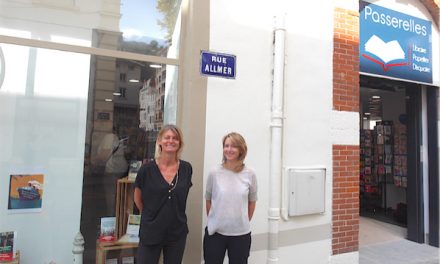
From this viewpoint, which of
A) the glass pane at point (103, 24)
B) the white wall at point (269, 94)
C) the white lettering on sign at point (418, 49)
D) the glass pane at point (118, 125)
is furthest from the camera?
the white lettering on sign at point (418, 49)

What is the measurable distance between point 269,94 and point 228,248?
1.92m

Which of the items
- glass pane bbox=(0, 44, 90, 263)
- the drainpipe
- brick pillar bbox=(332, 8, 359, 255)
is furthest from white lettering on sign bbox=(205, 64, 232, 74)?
brick pillar bbox=(332, 8, 359, 255)

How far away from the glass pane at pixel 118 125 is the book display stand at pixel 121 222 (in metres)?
0.01

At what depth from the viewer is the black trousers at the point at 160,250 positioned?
113 inches

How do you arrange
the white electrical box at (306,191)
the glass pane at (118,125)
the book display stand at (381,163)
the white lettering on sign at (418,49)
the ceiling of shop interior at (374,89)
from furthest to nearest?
the book display stand at (381,163)
the ceiling of shop interior at (374,89)
the white lettering on sign at (418,49)
the white electrical box at (306,191)
the glass pane at (118,125)

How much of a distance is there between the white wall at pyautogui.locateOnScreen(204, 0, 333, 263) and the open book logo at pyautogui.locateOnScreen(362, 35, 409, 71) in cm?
101

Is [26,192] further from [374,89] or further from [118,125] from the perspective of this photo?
[374,89]

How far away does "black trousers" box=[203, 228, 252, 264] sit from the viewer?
3133 mm

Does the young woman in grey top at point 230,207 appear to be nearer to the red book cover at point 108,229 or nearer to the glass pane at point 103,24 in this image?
the red book cover at point 108,229

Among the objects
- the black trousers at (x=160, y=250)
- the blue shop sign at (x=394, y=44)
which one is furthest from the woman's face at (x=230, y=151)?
the blue shop sign at (x=394, y=44)

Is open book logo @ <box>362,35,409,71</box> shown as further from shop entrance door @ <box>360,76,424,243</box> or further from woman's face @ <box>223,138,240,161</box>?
woman's face @ <box>223,138,240,161</box>

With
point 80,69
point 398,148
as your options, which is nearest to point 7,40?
point 80,69

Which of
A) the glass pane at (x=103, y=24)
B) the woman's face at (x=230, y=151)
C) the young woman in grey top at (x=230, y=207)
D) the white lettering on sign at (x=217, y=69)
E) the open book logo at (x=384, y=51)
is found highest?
the open book logo at (x=384, y=51)

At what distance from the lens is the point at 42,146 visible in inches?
139
